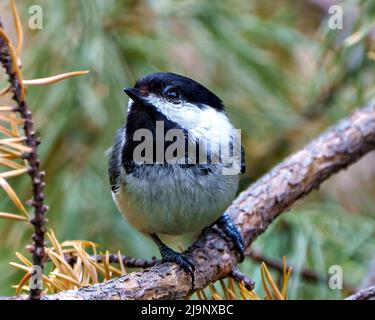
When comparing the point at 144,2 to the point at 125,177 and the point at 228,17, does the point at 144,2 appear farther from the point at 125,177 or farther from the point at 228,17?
the point at 125,177

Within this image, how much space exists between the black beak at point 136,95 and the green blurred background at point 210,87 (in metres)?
0.45

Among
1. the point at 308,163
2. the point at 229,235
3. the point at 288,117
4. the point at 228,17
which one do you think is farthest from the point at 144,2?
the point at 229,235

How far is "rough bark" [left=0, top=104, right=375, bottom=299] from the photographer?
0.97 metres

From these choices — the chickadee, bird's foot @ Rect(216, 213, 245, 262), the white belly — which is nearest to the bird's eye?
the chickadee

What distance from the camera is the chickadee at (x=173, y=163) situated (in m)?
1.19

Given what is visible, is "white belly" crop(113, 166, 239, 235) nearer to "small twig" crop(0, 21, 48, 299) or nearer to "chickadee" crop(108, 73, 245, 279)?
"chickadee" crop(108, 73, 245, 279)

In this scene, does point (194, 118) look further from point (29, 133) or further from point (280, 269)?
point (29, 133)

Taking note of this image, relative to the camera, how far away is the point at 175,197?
3.90 ft

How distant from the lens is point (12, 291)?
150 centimetres

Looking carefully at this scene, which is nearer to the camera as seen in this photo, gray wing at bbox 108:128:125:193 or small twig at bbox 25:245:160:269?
small twig at bbox 25:245:160:269

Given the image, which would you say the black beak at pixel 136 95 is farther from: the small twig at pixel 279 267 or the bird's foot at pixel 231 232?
the small twig at pixel 279 267

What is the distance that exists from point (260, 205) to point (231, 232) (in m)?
0.11
